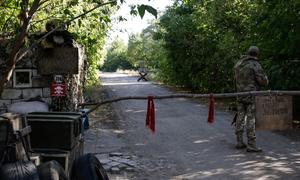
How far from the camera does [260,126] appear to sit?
7.99m

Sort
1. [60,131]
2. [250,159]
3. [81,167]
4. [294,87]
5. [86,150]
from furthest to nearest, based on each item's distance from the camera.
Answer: [294,87], [86,150], [250,159], [60,131], [81,167]

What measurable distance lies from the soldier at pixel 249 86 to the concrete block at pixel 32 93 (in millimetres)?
4083

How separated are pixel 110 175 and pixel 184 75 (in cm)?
1804

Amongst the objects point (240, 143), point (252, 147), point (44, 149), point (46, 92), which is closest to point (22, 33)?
point (44, 149)

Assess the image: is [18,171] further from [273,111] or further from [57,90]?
[57,90]

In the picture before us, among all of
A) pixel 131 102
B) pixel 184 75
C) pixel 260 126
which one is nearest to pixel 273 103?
pixel 260 126

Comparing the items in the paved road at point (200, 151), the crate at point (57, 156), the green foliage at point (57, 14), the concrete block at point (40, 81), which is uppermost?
the green foliage at point (57, 14)

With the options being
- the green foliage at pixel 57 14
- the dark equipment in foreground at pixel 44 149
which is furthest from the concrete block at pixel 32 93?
the dark equipment in foreground at pixel 44 149

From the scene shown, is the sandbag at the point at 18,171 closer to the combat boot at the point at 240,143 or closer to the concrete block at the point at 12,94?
the concrete block at the point at 12,94

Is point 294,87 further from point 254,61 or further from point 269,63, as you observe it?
point 254,61

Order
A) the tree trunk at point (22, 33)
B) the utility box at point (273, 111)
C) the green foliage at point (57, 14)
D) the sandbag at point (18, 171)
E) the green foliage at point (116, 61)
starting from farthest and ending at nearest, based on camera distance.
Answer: the green foliage at point (116, 61) → the utility box at point (273, 111) → the green foliage at point (57, 14) → the tree trunk at point (22, 33) → the sandbag at point (18, 171)

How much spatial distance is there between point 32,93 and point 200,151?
3.64 metres

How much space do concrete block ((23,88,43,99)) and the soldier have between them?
408 centimetres

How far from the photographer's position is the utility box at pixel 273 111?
7.85 metres
